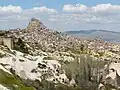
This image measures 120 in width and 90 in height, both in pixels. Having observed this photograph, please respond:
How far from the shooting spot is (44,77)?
15662 cm

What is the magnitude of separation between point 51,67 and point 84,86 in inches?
841

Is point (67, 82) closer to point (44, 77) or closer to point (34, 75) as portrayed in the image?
point (44, 77)

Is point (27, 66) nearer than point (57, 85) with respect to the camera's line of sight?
Yes

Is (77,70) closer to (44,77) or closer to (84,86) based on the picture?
(84,86)

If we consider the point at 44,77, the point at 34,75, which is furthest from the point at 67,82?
the point at 34,75

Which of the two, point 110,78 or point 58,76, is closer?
point 58,76

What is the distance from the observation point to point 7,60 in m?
133

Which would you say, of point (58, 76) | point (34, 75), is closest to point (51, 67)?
point (58, 76)

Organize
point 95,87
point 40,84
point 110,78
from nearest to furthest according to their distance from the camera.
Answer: point 40,84, point 95,87, point 110,78

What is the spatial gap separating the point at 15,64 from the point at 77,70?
64978 mm

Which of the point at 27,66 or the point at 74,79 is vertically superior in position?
the point at 27,66

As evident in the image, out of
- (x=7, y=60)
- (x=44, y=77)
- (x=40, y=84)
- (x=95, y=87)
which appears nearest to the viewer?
(x=7, y=60)

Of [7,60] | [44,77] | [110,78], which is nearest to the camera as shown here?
[7,60]

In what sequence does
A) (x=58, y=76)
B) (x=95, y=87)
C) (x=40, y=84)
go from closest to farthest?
1. (x=40, y=84)
2. (x=58, y=76)
3. (x=95, y=87)
